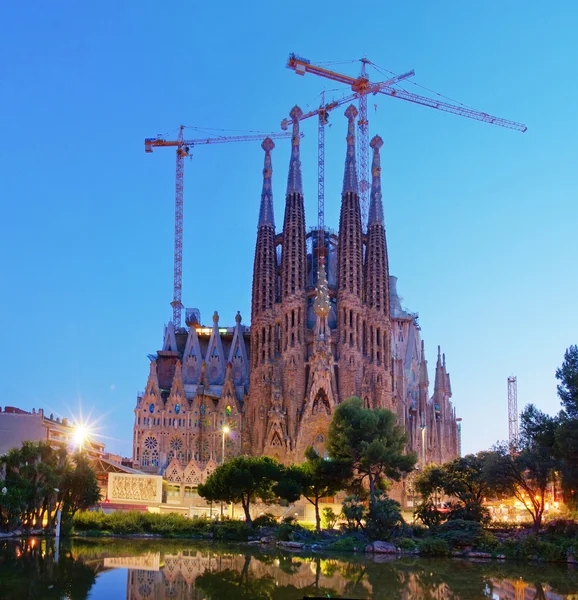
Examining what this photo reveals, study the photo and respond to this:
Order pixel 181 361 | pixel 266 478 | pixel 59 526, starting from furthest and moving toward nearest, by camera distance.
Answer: pixel 181 361, pixel 266 478, pixel 59 526

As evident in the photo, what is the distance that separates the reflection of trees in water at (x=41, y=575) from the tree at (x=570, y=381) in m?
25.1

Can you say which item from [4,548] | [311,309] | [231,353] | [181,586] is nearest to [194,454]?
[231,353]

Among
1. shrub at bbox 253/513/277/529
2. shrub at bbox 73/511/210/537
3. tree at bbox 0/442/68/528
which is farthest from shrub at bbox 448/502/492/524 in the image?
tree at bbox 0/442/68/528

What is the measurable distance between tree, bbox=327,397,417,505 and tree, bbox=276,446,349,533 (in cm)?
72

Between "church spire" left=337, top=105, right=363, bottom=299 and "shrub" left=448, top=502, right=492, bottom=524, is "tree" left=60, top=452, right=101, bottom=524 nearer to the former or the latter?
"shrub" left=448, top=502, right=492, bottom=524

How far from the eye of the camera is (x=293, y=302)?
77.9 metres

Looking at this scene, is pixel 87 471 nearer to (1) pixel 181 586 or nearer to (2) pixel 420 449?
(1) pixel 181 586

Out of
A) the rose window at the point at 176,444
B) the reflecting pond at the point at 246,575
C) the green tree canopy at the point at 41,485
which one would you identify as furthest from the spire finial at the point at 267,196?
the reflecting pond at the point at 246,575

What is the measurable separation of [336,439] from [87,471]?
1572cm

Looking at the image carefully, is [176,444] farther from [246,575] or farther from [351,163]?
[246,575]

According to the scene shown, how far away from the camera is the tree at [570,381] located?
3934 centimetres

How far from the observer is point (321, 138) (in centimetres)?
9456

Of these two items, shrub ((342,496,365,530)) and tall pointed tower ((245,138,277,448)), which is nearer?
shrub ((342,496,365,530))

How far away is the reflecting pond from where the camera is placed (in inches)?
925
